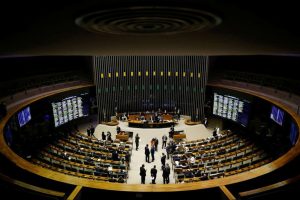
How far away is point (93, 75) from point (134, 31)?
701 inches

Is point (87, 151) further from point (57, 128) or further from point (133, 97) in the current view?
point (133, 97)

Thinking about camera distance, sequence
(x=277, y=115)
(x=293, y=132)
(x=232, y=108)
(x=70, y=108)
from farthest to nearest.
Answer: (x=70, y=108)
(x=232, y=108)
(x=277, y=115)
(x=293, y=132)

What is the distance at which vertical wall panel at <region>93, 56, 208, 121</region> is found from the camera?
19703 mm

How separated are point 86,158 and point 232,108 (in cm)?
1094

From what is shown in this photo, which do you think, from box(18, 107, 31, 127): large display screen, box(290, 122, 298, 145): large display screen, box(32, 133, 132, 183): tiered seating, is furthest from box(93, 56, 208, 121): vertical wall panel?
box(290, 122, 298, 145): large display screen

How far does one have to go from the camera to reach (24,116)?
12.5 meters

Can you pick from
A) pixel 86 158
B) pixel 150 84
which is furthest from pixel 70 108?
pixel 150 84

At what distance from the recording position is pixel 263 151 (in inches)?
502

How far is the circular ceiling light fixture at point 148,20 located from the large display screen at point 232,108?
47.8 feet

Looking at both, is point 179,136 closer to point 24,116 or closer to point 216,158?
point 216,158

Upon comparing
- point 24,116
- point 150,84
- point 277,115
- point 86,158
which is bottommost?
point 86,158

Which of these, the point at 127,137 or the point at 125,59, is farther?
the point at 125,59

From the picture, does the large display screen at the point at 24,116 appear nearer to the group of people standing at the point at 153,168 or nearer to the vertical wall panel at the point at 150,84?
the group of people standing at the point at 153,168

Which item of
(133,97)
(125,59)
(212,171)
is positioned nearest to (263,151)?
(212,171)
